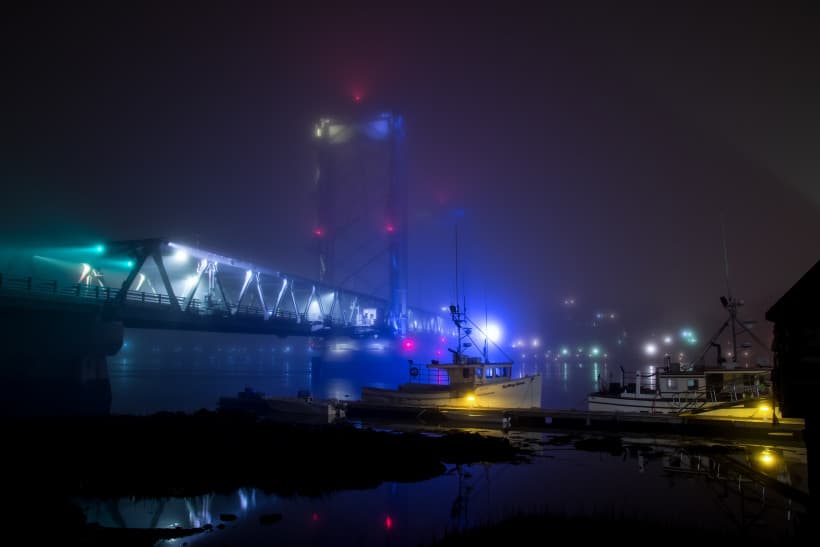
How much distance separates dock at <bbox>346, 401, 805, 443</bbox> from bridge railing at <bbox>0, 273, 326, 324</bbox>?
3010 centimetres

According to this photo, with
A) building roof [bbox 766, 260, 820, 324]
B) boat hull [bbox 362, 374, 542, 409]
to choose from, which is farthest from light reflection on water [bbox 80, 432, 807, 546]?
boat hull [bbox 362, 374, 542, 409]

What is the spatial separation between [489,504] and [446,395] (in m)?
20.1

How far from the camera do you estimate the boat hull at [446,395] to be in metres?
37.2

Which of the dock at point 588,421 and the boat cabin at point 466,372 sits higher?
the boat cabin at point 466,372

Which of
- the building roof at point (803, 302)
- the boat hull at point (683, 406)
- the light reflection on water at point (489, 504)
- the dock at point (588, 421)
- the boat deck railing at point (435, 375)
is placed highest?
the building roof at point (803, 302)

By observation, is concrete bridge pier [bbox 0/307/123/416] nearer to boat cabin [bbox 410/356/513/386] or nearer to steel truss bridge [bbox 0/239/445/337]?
steel truss bridge [bbox 0/239/445/337]

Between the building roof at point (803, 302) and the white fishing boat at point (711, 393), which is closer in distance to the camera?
the building roof at point (803, 302)

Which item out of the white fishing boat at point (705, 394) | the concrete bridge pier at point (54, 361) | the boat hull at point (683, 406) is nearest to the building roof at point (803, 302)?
the white fishing boat at point (705, 394)

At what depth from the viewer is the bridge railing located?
46450 millimetres

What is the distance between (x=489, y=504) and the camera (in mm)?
17188

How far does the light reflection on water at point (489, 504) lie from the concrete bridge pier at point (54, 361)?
33013mm

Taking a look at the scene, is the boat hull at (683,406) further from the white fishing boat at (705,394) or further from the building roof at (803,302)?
the building roof at (803,302)

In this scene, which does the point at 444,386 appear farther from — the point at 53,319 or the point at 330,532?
the point at 53,319

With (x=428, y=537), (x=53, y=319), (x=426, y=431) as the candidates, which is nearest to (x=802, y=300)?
(x=428, y=537)
